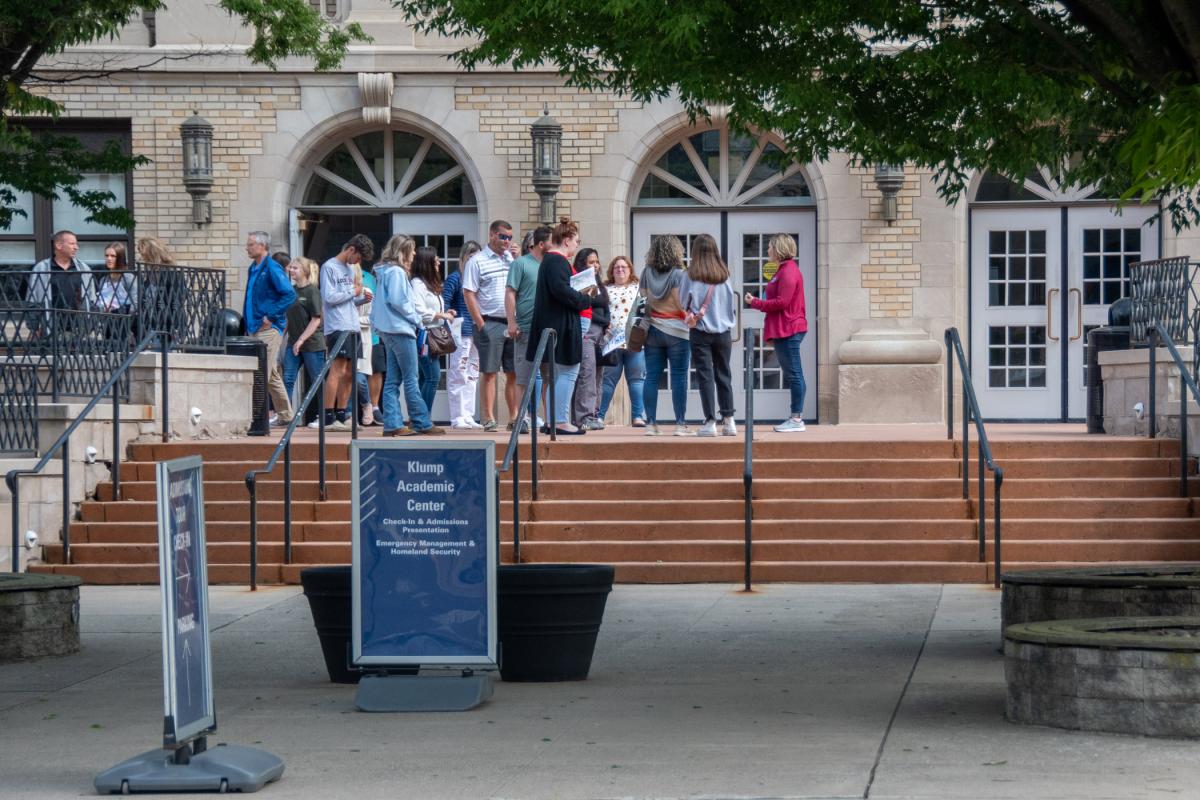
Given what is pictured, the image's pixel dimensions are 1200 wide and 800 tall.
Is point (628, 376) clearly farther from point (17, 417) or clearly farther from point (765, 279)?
point (17, 417)

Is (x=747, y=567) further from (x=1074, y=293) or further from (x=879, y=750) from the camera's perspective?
(x=1074, y=293)

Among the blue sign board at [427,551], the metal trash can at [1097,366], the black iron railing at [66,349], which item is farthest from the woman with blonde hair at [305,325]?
the blue sign board at [427,551]

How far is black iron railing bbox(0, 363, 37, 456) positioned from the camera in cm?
1424

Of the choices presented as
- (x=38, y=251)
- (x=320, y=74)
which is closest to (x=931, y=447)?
(x=320, y=74)

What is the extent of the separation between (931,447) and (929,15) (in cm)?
624

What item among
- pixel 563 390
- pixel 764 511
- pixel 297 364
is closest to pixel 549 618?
pixel 764 511

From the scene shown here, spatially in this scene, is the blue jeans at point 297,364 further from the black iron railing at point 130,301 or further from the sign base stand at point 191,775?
the sign base stand at point 191,775

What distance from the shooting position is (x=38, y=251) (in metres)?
22.0

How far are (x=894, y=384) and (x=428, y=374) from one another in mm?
5824

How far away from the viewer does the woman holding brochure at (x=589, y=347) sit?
1662 cm

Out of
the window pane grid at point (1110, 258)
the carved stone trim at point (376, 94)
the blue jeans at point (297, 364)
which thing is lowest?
the blue jeans at point (297, 364)

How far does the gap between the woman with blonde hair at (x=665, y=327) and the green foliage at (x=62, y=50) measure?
3467 millimetres

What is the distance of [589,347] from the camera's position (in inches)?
663

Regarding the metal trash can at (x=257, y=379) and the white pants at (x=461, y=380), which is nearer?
the metal trash can at (x=257, y=379)
